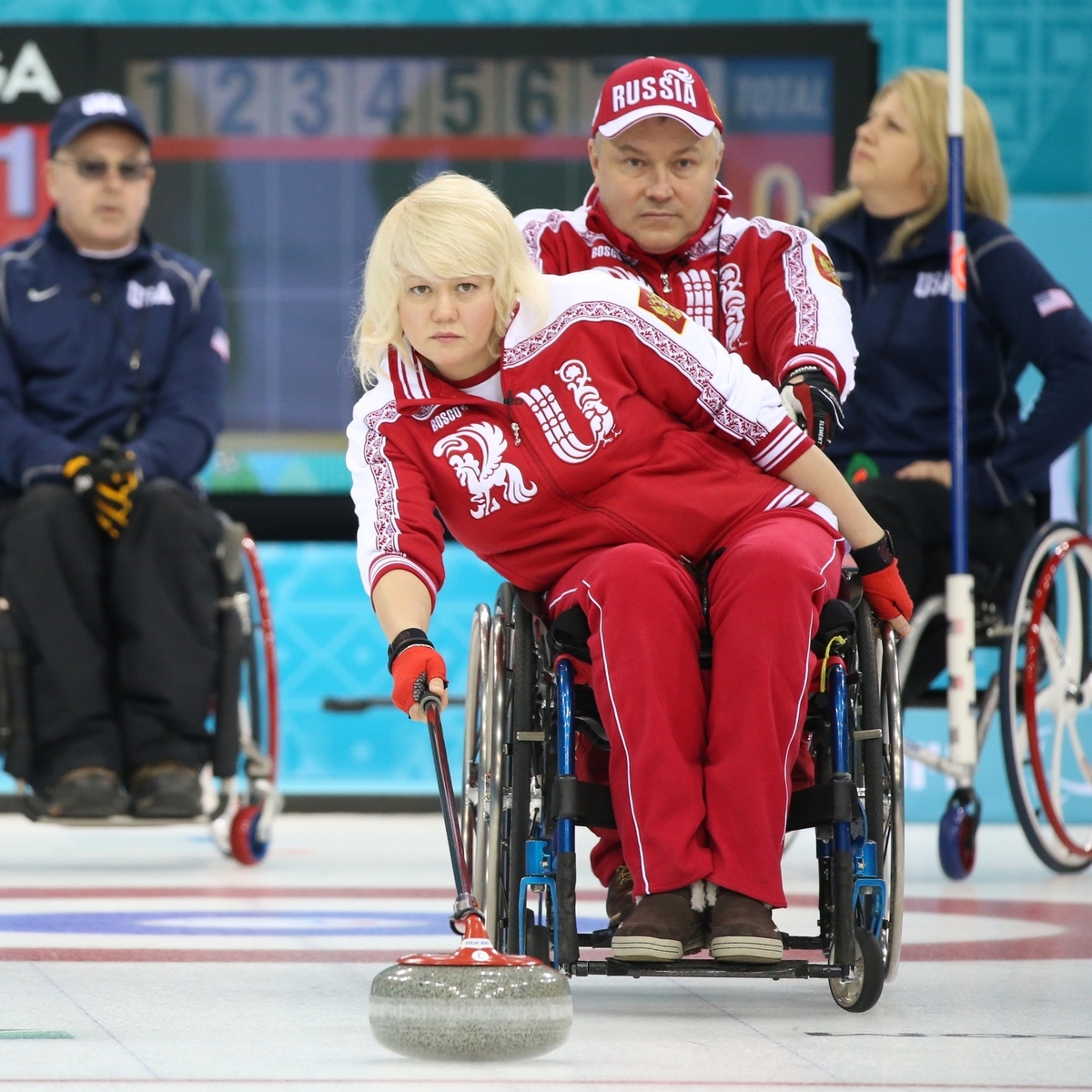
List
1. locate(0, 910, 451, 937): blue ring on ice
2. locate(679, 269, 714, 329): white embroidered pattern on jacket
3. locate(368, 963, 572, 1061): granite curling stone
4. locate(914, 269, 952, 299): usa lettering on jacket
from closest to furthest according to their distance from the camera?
locate(368, 963, 572, 1061): granite curling stone < locate(679, 269, 714, 329): white embroidered pattern on jacket < locate(0, 910, 451, 937): blue ring on ice < locate(914, 269, 952, 299): usa lettering on jacket

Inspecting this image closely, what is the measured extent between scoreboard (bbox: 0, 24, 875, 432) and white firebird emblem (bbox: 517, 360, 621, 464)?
10.5 feet

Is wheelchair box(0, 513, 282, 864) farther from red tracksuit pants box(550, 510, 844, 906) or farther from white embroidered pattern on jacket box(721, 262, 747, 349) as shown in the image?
red tracksuit pants box(550, 510, 844, 906)

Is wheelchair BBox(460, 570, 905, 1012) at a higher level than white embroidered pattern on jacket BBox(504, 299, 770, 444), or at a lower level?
lower

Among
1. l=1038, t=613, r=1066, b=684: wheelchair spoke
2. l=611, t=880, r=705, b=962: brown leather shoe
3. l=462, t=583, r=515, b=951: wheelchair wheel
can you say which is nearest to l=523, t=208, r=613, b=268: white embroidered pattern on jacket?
l=462, t=583, r=515, b=951: wheelchair wheel

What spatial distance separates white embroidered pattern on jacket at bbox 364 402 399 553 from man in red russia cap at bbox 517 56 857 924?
0.36m

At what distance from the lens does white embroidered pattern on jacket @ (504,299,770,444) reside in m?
2.26

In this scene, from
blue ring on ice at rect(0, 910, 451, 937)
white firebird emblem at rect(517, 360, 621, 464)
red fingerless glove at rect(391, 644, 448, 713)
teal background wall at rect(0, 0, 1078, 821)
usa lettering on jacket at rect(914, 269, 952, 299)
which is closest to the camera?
red fingerless glove at rect(391, 644, 448, 713)

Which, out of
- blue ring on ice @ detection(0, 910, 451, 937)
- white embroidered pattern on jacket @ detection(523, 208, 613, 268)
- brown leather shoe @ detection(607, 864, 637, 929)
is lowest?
blue ring on ice @ detection(0, 910, 451, 937)

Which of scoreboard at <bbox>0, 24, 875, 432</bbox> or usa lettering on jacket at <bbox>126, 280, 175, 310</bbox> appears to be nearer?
usa lettering on jacket at <bbox>126, 280, 175, 310</bbox>

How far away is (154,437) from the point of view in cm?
375

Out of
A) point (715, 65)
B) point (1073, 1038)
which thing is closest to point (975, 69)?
point (715, 65)

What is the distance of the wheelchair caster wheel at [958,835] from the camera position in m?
3.60

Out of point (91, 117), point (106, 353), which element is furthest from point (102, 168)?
point (106, 353)

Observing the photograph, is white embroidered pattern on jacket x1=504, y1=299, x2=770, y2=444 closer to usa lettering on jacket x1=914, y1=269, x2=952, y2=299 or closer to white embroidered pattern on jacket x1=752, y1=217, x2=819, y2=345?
white embroidered pattern on jacket x1=752, y1=217, x2=819, y2=345
